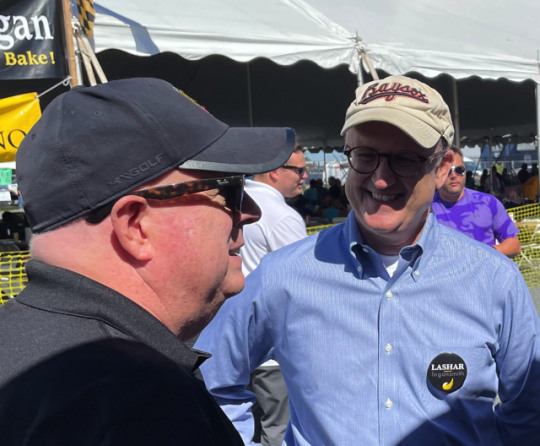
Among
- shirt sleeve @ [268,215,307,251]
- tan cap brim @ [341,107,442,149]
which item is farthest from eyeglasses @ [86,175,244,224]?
shirt sleeve @ [268,215,307,251]

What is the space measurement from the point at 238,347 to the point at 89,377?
3.35ft

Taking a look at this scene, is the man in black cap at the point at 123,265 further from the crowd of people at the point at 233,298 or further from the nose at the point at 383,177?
the nose at the point at 383,177

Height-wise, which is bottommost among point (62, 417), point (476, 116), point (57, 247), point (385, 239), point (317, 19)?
point (476, 116)

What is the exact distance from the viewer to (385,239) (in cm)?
176


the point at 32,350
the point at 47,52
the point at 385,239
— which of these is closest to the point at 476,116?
the point at 47,52

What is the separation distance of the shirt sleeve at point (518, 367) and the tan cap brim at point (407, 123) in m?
0.53

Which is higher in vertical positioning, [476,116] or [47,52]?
[47,52]

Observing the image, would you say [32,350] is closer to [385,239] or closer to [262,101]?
[385,239]

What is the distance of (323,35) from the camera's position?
18.5 ft

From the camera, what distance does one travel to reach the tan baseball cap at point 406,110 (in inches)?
66.6

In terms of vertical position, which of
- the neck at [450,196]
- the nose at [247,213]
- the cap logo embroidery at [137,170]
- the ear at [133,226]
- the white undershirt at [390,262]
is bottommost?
the neck at [450,196]

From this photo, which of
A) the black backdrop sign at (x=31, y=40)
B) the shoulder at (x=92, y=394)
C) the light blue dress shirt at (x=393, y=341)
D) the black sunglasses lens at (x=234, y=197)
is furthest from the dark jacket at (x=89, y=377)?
the black backdrop sign at (x=31, y=40)

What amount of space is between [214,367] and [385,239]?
28.8 inches

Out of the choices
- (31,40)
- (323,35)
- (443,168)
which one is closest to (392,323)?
(443,168)
